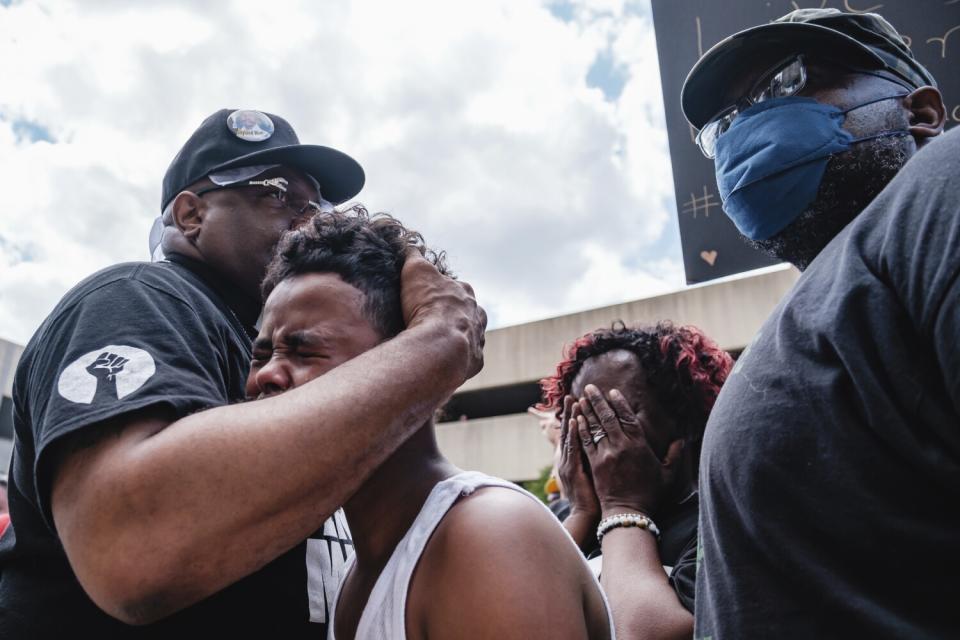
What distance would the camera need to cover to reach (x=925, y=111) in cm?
183

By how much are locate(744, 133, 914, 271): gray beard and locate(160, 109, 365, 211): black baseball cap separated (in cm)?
167

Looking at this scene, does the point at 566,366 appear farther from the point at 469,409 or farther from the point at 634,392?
the point at 469,409

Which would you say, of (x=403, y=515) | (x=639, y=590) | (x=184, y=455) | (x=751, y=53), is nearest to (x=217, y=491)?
(x=184, y=455)

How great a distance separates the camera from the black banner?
8.70ft

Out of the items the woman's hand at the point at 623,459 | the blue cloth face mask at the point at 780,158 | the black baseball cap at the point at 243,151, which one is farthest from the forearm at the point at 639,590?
the black baseball cap at the point at 243,151

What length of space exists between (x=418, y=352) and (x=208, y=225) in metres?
1.32

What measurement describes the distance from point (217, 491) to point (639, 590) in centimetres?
142

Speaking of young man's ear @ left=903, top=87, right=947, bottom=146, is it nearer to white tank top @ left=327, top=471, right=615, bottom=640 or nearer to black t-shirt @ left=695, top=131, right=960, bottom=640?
black t-shirt @ left=695, top=131, right=960, bottom=640

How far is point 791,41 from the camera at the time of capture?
6.29ft

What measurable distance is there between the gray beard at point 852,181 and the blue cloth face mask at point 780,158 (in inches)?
0.7

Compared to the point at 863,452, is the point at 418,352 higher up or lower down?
higher up

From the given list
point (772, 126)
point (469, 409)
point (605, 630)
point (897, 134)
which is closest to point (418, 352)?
point (605, 630)

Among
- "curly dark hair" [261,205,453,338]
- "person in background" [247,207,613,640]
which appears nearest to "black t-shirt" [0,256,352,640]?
"person in background" [247,207,613,640]

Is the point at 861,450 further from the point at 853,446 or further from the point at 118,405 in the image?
the point at 118,405
